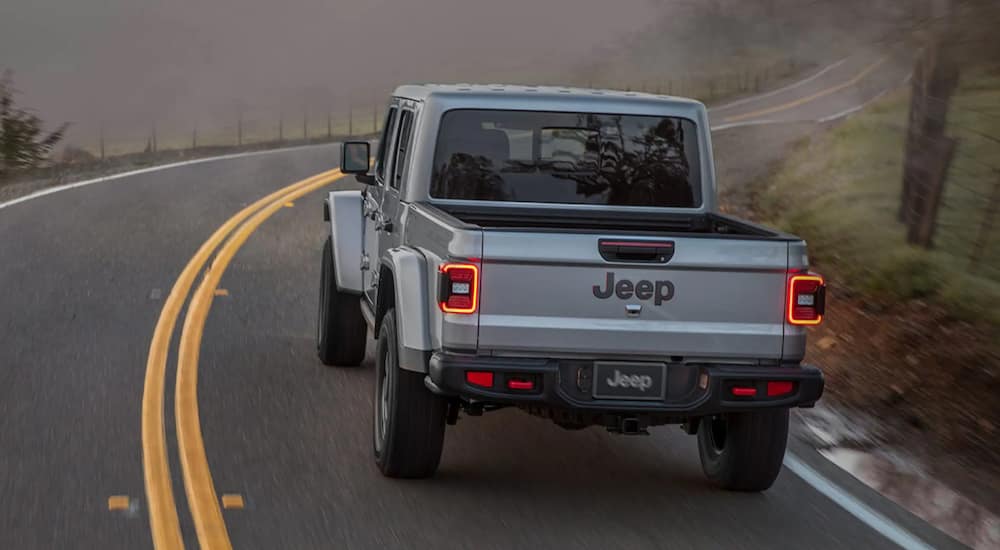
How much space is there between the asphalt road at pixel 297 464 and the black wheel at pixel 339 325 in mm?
128

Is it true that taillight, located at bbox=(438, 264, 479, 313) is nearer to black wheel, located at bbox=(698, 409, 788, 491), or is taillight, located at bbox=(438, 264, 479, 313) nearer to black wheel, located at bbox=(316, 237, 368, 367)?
black wheel, located at bbox=(698, 409, 788, 491)

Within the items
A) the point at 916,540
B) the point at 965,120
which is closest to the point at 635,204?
the point at 916,540

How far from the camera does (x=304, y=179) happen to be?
23109 mm

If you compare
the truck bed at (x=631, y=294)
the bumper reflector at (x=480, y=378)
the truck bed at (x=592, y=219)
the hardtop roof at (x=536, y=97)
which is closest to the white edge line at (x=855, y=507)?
the truck bed at (x=631, y=294)

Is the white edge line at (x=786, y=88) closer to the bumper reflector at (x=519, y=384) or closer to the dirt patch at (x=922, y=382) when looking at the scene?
the dirt patch at (x=922, y=382)

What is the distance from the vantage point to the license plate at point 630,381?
6.68 m

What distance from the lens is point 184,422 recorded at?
8484mm

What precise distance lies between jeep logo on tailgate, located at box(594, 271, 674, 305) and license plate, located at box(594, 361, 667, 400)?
32 cm

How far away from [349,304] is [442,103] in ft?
8.46

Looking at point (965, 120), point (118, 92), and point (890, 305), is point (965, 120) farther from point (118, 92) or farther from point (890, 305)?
point (118, 92)

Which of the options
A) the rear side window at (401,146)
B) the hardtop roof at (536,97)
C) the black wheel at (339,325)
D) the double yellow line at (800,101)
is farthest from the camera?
the double yellow line at (800,101)

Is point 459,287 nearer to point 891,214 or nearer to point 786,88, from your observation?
point 891,214

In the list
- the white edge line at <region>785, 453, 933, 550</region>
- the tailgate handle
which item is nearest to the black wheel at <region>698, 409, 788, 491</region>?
the white edge line at <region>785, 453, 933, 550</region>

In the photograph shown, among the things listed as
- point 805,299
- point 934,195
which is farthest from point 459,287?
point 934,195
